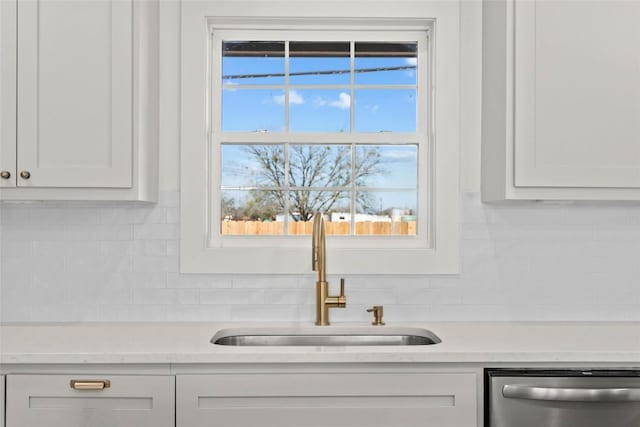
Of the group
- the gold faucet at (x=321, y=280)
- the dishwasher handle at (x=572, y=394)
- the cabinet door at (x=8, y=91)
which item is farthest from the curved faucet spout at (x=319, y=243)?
the cabinet door at (x=8, y=91)

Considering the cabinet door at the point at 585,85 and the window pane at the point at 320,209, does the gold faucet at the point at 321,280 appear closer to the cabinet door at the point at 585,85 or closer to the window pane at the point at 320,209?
the window pane at the point at 320,209

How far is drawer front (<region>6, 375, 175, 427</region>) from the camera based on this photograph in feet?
6.00

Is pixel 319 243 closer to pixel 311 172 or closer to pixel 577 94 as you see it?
pixel 311 172

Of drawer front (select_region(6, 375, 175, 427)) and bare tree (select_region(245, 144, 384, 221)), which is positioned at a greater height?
bare tree (select_region(245, 144, 384, 221))

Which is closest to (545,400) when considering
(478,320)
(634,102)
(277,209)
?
(478,320)

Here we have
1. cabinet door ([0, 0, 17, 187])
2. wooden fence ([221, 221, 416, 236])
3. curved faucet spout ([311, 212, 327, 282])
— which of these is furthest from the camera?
wooden fence ([221, 221, 416, 236])

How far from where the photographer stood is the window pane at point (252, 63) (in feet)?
8.56

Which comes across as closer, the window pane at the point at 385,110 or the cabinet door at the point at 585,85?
the cabinet door at the point at 585,85

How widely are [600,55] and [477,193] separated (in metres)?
0.70

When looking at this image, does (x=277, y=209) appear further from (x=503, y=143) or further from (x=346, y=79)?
(x=503, y=143)

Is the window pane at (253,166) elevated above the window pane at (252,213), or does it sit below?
above

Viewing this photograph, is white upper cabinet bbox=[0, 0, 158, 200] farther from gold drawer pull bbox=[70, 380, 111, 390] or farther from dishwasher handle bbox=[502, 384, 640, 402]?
dishwasher handle bbox=[502, 384, 640, 402]

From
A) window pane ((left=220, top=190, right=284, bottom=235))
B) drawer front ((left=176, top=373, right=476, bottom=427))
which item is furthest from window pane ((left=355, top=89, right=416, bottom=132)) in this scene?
drawer front ((left=176, top=373, right=476, bottom=427))

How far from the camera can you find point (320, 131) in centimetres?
260
